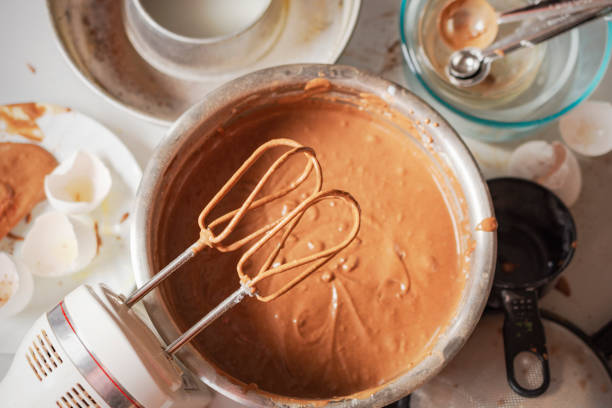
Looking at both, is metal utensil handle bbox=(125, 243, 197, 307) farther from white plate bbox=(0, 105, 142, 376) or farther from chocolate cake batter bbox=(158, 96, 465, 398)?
white plate bbox=(0, 105, 142, 376)

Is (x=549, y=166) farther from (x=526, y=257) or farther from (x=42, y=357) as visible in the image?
(x=42, y=357)

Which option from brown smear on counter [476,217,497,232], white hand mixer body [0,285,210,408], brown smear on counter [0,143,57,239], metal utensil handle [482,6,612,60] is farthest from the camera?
brown smear on counter [0,143,57,239]

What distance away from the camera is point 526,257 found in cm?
100

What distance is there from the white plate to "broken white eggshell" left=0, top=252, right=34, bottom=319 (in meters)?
0.02

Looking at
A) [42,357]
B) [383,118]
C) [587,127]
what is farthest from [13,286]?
[587,127]

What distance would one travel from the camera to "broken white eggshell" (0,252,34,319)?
897mm

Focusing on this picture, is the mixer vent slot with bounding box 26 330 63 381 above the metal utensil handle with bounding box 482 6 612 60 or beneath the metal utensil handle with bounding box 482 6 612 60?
above

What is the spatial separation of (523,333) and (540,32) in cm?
49

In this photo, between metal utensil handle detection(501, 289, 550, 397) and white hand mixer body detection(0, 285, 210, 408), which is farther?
metal utensil handle detection(501, 289, 550, 397)

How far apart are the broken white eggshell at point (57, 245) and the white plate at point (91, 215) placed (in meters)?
0.03

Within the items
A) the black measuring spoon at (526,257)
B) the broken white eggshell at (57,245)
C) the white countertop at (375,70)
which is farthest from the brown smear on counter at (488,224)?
the broken white eggshell at (57,245)

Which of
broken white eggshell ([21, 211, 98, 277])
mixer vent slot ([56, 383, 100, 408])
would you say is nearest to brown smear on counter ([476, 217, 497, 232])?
mixer vent slot ([56, 383, 100, 408])

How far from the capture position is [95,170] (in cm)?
95

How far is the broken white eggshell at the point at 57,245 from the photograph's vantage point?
909 mm
